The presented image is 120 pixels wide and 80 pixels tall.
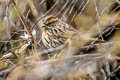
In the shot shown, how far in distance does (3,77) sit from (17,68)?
0.79 meters

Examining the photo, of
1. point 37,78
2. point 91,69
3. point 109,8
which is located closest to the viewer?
point 37,78

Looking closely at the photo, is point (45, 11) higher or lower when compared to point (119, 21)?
higher

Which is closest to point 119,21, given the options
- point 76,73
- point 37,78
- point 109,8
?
point 109,8

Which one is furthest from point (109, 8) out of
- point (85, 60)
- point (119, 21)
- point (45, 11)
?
point (85, 60)

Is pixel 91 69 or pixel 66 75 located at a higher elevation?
pixel 66 75

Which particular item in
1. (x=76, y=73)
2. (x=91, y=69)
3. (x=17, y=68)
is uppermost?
(x=17, y=68)

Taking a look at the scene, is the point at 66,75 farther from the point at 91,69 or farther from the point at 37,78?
the point at 91,69

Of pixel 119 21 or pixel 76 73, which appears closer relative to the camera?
pixel 76 73

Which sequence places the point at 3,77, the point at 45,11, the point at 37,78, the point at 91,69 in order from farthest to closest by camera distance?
the point at 45,11
the point at 91,69
the point at 3,77
the point at 37,78

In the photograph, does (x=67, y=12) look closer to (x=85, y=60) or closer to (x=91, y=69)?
(x=91, y=69)

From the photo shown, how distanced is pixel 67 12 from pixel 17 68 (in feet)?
9.34

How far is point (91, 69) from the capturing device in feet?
11.8

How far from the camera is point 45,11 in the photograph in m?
5.89

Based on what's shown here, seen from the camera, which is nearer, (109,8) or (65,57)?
(65,57)
